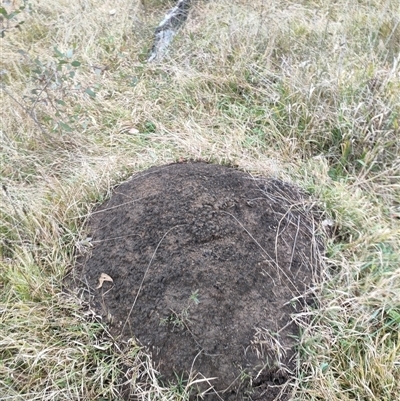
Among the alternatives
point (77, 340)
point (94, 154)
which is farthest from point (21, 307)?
point (94, 154)

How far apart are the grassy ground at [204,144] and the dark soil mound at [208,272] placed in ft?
0.33

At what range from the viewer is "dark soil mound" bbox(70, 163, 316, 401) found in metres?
1.60

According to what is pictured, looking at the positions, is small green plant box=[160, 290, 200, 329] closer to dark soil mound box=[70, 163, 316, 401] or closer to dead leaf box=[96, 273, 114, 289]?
dark soil mound box=[70, 163, 316, 401]

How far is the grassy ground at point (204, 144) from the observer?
1649 millimetres

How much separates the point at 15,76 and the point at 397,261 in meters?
3.12

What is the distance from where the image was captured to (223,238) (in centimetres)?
185

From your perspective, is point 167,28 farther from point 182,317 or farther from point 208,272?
point 182,317

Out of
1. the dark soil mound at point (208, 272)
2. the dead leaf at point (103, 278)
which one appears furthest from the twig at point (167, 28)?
the dead leaf at point (103, 278)

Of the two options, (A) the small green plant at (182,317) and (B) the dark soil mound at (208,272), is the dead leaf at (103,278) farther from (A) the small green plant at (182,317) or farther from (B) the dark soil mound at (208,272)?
(A) the small green plant at (182,317)

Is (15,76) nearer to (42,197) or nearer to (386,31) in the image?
(42,197)

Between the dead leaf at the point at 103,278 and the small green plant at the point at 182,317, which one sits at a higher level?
the dead leaf at the point at 103,278

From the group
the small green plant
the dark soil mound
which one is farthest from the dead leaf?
the small green plant

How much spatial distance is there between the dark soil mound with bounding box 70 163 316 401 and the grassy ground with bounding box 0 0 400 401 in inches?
Answer: 3.9

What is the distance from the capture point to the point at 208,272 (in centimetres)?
175
